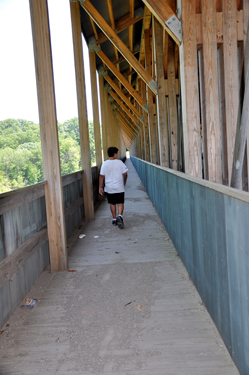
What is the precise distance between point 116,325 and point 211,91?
2.99 m

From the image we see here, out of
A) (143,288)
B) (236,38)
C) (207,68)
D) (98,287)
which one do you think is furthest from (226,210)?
(236,38)

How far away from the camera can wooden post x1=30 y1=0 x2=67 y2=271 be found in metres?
4.21

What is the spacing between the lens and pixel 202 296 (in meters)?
3.27

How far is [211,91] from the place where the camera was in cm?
430

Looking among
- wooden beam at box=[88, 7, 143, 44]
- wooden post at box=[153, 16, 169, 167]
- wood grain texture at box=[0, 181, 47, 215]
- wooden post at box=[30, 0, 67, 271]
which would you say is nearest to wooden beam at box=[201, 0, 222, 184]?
wooden post at box=[30, 0, 67, 271]

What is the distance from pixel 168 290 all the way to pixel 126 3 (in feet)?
31.2

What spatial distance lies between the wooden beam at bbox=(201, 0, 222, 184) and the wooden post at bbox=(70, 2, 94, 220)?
397 centimetres

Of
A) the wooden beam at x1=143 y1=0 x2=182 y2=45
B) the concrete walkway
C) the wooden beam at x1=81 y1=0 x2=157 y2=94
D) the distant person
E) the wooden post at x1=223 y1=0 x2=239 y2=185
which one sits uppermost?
the wooden beam at x1=81 y1=0 x2=157 y2=94

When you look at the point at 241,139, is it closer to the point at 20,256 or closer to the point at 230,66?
the point at 230,66

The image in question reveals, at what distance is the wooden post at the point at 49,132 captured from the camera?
4.21 meters

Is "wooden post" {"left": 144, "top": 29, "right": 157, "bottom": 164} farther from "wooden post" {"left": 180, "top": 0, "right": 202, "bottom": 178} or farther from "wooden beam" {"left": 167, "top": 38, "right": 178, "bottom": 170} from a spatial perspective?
"wooden post" {"left": 180, "top": 0, "right": 202, "bottom": 178}

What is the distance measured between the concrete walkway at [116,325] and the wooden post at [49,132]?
17.2 inches

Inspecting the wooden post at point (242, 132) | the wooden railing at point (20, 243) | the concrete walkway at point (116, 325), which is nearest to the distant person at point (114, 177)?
the concrete walkway at point (116, 325)

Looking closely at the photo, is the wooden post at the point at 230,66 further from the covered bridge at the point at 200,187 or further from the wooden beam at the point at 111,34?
the wooden beam at the point at 111,34
